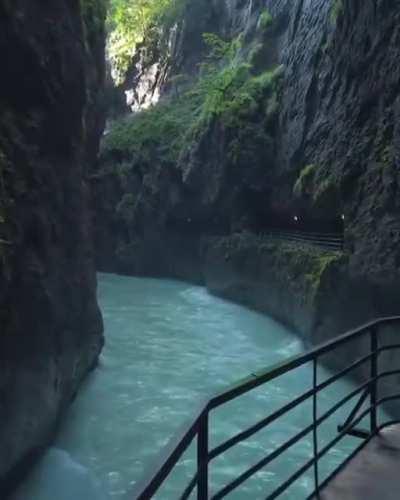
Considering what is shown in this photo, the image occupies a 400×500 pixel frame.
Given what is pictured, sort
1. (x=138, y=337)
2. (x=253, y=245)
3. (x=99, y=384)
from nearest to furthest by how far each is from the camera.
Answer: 1. (x=99, y=384)
2. (x=138, y=337)
3. (x=253, y=245)

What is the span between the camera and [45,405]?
7070 millimetres

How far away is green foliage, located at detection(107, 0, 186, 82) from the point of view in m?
35.1

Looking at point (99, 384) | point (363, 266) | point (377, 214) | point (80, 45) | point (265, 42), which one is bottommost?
point (99, 384)

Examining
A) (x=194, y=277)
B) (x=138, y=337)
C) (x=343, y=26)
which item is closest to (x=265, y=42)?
(x=343, y=26)

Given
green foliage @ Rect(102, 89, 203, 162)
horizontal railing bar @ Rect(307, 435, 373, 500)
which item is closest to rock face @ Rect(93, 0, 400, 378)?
green foliage @ Rect(102, 89, 203, 162)

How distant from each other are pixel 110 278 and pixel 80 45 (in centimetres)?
1888

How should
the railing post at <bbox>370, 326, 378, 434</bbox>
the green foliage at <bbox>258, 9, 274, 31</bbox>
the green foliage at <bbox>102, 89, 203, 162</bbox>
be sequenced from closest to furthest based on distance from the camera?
the railing post at <bbox>370, 326, 378, 434</bbox> < the green foliage at <bbox>258, 9, 274, 31</bbox> < the green foliage at <bbox>102, 89, 203, 162</bbox>

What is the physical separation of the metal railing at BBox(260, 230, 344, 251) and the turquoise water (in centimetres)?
265

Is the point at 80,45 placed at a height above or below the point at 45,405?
above

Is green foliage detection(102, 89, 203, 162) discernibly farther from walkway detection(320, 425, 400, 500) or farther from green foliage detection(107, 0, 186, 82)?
walkway detection(320, 425, 400, 500)

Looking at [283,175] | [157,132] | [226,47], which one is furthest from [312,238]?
[157,132]

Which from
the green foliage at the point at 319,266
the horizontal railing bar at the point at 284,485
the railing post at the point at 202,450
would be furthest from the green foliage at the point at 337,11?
the railing post at the point at 202,450

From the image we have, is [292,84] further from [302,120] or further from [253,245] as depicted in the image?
[253,245]

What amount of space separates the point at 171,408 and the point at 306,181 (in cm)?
785
